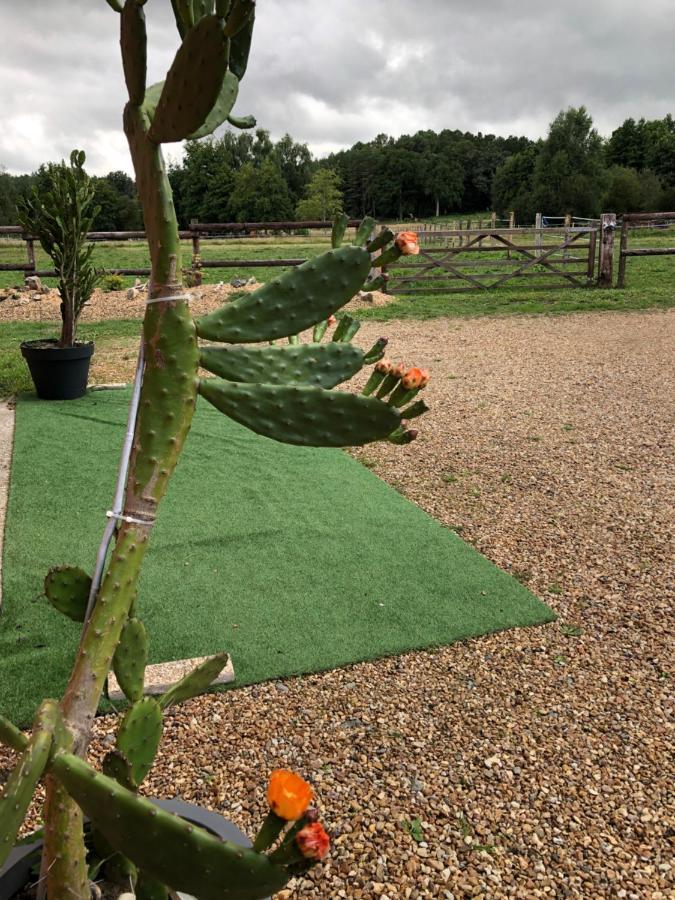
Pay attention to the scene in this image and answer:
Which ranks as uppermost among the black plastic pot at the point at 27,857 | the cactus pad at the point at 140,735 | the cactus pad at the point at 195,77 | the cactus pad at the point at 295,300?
the cactus pad at the point at 195,77

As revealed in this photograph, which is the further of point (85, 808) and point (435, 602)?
point (435, 602)

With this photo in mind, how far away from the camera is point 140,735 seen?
4.31 feet

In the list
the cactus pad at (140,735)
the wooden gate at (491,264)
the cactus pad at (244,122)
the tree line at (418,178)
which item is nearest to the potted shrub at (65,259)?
the cactus pad at (244,122)

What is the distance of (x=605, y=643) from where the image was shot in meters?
2.91

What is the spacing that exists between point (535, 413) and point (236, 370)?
5133 millimetres

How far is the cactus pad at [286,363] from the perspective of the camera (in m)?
1.38

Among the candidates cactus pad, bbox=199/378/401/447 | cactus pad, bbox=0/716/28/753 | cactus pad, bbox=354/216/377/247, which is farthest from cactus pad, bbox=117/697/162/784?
cactus pad, bbox=354/216/377/247

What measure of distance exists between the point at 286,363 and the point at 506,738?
1568 millimetres

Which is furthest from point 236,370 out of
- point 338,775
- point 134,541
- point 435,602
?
point 435,602

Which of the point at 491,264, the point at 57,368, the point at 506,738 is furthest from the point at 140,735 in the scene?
the point at 491,264

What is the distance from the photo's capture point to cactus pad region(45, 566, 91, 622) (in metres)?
1.32

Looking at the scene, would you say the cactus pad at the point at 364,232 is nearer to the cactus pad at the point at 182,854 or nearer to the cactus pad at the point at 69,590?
the cactus pad at the point at 69,590

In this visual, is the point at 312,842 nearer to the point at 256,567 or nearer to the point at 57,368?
the point at 256,567

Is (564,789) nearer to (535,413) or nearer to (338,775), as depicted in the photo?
(338,775)
